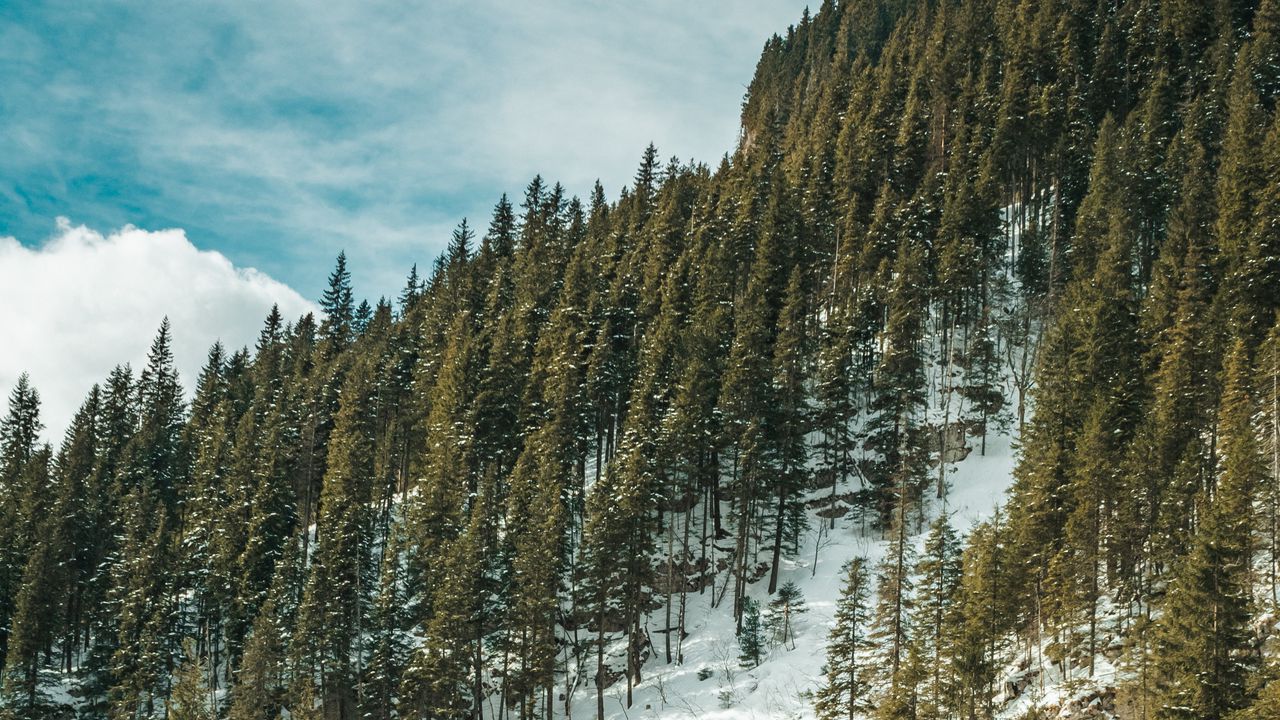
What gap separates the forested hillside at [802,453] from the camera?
127 ft

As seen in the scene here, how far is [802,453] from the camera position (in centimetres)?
6028

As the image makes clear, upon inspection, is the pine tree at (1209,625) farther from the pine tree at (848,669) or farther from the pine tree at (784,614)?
the pine tree at (784,614)

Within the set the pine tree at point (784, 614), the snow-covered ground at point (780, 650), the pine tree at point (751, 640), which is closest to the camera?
the snow-covered ground at point (780, 650)

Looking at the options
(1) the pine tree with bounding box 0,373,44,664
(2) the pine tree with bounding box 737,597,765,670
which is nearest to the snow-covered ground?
(2) the pine tree with bounding box 737,597,765,670

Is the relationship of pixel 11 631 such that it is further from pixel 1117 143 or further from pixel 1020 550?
pixel 1117 143

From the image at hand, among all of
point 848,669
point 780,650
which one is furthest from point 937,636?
point 780,650

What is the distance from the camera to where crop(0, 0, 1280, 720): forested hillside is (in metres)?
38.6

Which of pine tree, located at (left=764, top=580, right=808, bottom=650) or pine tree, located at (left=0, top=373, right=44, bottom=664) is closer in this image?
pine tree, located at (left=764, top=580, right=808, bottom=650)

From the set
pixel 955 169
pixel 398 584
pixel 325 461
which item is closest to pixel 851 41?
pixel 955 169

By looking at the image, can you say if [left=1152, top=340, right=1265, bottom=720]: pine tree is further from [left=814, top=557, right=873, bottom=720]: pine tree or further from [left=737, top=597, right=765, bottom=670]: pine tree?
[left=737, top=597, right=765, bottom=670]: pine tree

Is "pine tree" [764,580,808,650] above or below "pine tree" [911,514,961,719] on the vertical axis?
below

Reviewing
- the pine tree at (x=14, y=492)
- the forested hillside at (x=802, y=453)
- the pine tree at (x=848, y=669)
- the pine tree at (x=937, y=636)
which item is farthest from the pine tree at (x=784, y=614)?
the pine tree at (x=14, y=492)

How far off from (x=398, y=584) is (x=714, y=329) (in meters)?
30.8

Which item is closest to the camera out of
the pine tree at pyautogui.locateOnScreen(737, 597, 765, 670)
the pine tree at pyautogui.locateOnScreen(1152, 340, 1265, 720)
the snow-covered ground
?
the pine tree at pyautogui.locateOnScreen(1152, 340, 1265, 720)
